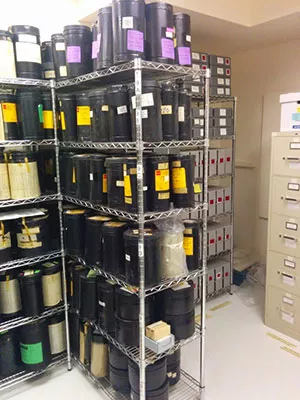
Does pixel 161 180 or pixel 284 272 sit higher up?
pixel 161 180

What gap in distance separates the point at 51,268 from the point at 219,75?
97.8 inches

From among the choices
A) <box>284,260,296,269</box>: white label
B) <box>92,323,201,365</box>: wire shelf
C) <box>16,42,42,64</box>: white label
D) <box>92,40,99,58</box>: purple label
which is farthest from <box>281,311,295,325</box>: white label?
<box>16,42,42,64</box>: white label

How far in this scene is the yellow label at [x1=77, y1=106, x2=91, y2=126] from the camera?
89.7 inches

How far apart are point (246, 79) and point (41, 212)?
3177 millimetres

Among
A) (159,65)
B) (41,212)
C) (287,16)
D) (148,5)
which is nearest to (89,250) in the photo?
(41,212)

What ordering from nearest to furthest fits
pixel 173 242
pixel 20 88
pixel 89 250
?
pixel 173 242 → pixel 89 250 → pixel 20 88

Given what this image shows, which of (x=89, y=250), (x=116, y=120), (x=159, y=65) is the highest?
(x=159, y=65)

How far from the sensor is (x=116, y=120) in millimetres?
1956

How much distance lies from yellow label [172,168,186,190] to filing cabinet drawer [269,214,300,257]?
4.67ft

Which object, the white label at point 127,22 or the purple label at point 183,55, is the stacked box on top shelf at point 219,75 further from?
the white label at point 127,22

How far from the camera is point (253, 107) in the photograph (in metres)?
4.37

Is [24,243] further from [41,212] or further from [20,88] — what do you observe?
[20,88]

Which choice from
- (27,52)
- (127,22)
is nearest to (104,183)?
(127,22)

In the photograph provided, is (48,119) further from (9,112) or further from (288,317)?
(288,317)
